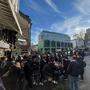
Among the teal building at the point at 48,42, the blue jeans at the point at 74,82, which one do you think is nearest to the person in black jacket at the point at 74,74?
the blue jeans at the point at 74,82

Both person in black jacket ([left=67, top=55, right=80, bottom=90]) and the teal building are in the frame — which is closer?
person in black jacket ([left=67, top=55, right=80, bottom=90])

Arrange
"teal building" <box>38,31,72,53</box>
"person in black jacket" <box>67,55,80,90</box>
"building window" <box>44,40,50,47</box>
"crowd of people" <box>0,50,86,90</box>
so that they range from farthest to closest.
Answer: "building window" <box>44,40,50,47</box> < "teal building" <box>38,31,72,53</box> < "person in black jacket" <box>67,55,80,90</box> < "crowd of people" <box>0,50,86,90</box>

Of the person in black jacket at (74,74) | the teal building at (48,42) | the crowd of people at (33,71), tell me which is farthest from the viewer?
the teal building at (48,42)

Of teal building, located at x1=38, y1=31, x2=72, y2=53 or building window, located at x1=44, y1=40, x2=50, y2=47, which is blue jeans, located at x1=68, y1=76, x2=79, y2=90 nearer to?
teal building, located at x1=38, y1=31, x2=72, y2=53

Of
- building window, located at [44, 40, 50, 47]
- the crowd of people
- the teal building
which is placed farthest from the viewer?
building window, located at [44, 40, 50, 47]

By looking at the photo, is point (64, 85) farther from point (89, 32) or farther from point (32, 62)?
point (89, 32)

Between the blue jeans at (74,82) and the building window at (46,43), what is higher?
the building window at (46,43)

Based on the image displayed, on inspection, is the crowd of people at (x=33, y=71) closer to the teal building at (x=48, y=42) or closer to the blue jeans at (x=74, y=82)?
the blue jeans at (x=74, y=82)

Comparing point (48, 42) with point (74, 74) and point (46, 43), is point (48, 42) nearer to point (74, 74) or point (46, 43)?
point (46, 43)

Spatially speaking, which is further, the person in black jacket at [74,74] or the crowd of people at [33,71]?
the person in black jacket at [74,74]

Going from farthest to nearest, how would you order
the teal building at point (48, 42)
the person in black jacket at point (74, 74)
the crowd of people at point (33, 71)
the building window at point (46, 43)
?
the building window at point (46, 43) → the teal building at point (48, 42) → the person in black jacket at point (74, 74) → the crowd of people at point (33, 71)

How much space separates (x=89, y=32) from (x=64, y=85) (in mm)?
126716

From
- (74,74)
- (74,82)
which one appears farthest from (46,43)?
(74,74)

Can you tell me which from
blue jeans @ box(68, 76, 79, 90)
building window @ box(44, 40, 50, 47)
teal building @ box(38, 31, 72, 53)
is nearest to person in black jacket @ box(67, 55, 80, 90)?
blue jeans @ box(68, 76, 79, 90)
